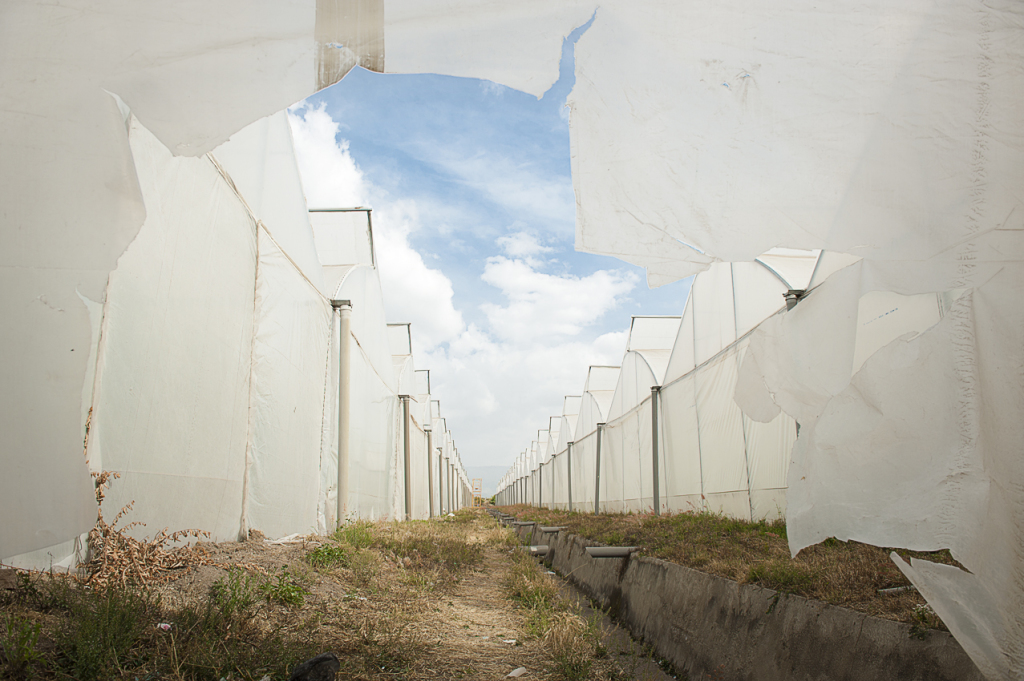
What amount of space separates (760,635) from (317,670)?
8.34 ft

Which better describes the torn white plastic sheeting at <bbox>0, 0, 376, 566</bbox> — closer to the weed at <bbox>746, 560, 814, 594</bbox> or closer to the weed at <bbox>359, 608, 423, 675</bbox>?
the weed at <bbox>359, 608, 423, 675</bbox>

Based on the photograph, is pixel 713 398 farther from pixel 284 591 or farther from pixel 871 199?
pixel 871 199

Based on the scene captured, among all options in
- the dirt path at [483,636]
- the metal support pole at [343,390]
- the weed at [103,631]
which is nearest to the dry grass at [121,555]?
the weed at [103,631]

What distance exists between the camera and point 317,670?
2.87 meters

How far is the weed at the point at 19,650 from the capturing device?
2.29 meters

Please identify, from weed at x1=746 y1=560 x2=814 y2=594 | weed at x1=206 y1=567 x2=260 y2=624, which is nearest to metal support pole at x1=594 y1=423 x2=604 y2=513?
weed at x1=746 y1=560 x2=814 y2=594

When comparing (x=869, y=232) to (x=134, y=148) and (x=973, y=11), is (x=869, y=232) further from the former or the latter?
(x=134, y=148)

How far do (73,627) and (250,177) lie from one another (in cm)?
451

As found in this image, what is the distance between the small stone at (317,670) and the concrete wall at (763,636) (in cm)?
233

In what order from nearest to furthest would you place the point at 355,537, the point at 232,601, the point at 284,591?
the point at 232,601 → the point at 284,591 → the point at 355,537

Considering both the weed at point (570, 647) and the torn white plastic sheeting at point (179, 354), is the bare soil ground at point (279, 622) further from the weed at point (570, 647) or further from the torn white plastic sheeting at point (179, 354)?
the torn white plastic sheeting at point (179, 354)

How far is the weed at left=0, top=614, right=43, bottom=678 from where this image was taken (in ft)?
7.53

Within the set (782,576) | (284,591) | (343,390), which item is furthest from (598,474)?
(782,576)

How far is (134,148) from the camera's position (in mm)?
3854
